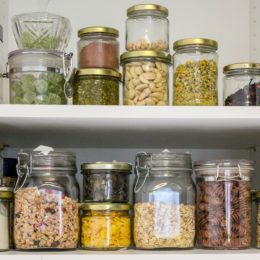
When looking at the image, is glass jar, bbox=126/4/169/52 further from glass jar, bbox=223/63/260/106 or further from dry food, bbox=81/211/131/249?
dry food, bbox=81/211/131/249

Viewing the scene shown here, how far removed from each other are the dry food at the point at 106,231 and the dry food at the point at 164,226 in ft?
0.09

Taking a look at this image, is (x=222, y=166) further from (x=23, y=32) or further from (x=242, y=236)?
(x=23, y=32)

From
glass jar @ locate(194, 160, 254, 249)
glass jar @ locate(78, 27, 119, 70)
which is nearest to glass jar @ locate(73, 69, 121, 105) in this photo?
glass jar @ locate(78, 27, 119, 70)

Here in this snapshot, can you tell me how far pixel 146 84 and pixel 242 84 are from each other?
21 centimetres

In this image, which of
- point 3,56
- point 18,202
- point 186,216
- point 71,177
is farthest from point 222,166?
point 3,56

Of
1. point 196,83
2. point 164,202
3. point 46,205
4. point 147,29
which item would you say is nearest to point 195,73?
point 196,83

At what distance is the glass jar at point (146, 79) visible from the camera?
3.94 feet

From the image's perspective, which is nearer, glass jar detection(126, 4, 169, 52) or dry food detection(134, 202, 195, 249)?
dry food detection(134, 202, 195, 249)

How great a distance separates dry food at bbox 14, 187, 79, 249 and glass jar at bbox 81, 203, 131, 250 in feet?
0.10

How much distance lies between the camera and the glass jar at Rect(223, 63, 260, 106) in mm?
1227

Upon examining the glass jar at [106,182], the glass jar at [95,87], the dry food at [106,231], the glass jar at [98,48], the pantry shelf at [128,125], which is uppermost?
the glass jar at [98,48]

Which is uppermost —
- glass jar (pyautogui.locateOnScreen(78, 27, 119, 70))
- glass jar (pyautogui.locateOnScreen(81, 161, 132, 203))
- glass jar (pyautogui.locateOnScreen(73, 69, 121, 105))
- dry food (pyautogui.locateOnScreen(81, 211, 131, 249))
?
glass jar (pyautogui.locateOnScreen(78, 27, 119, 70))

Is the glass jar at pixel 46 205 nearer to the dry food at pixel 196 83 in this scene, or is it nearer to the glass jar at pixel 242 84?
the dry food at pixel 196 83

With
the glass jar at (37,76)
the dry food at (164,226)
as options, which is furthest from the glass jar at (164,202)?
the glass jar at (37,76)
